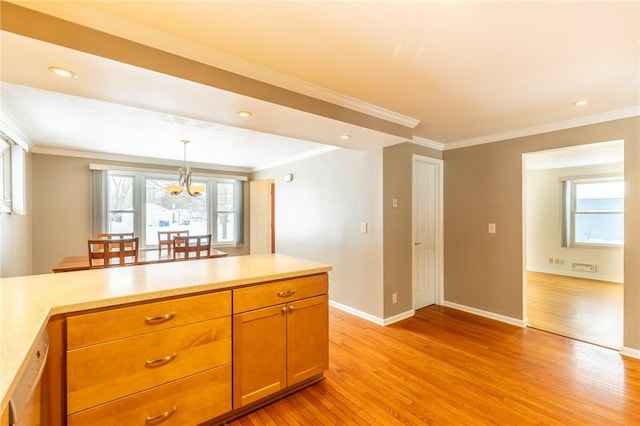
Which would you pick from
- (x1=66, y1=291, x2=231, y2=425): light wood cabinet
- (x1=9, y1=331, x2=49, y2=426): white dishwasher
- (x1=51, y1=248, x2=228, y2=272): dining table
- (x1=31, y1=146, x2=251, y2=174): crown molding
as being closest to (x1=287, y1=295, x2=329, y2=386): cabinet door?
(x1=66, y1=291, x2=231, y2=425): light wood cabinet

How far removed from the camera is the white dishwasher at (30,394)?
842 millimetres

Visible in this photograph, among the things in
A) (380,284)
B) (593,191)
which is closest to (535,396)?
(380,284)

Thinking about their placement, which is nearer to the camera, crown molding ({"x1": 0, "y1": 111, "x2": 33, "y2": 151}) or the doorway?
crown molding ({"x1": 0, "y1": 111, "x2": 33, "y2": 151})

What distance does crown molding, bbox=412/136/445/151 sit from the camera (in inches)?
148

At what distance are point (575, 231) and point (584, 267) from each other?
2.40 ft

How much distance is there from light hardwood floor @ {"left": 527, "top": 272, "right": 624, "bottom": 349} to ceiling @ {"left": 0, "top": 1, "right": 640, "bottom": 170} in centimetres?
227

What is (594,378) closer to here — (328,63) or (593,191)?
(328,63)

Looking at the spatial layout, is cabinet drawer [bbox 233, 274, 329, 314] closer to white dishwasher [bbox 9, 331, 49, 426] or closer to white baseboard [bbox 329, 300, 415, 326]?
white dishwasher [bbox 9, 331, 49, 426]

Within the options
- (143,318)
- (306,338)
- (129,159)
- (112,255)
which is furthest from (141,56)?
(129,159)

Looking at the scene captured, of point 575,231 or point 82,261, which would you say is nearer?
point 82,261

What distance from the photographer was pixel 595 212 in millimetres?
5707

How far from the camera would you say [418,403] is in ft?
6.65

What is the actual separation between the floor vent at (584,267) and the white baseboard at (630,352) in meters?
3.86

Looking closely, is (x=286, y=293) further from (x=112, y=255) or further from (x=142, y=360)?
(x=112, y=255)
